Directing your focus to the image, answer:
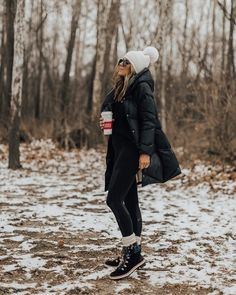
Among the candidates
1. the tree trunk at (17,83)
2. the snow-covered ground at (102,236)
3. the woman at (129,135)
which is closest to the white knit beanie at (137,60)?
the woman at (129,135)

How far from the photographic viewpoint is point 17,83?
11.0 meters

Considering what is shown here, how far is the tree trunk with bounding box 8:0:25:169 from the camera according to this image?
10797 mm

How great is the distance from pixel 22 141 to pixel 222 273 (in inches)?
571

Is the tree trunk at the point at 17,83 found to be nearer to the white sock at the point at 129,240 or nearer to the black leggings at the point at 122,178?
the black leggings at the point at 122,178

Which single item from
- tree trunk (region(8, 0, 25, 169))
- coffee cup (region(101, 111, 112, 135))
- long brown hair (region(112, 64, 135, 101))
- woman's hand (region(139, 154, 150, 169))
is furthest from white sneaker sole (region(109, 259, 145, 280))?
tree trunk (region(8, 0, 25, 169))

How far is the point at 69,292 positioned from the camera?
383 centimetres

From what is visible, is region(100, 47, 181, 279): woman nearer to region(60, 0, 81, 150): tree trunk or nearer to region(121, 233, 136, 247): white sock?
region(121, 233, 136, 247): white sock

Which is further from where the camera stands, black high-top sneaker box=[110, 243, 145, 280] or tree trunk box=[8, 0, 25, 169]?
tree trunk box=[8, 0, 25, 169]

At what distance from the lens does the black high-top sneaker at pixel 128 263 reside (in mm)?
4148

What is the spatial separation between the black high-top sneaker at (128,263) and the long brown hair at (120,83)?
4.32ft

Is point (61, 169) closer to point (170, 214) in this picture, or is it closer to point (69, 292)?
point (170, 214)

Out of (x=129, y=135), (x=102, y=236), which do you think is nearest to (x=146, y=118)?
(x=129, y=135)

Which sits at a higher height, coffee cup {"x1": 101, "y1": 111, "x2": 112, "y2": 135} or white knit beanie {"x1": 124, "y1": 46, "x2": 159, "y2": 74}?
white knit beanie {"x1": 124, "y1": 46, "x2": 159, "y2": 74}

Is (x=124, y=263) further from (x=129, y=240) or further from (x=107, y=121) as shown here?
(x=107, y=121)
